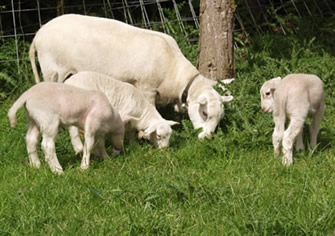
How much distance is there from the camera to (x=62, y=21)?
8.06 meters

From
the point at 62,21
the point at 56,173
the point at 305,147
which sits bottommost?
the point at 305,147

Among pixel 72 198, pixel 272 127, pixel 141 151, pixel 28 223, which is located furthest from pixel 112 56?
pixel 28 223

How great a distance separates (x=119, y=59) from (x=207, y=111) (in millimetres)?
1249

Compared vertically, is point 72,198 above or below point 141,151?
above

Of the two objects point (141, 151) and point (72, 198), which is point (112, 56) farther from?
point (72, 198)

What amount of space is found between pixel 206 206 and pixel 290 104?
4.92 ft

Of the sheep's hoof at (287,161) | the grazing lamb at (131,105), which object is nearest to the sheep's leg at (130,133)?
the grazing lamb at (131,105)

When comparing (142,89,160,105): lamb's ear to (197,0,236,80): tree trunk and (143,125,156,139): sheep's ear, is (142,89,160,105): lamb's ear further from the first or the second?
(197,0,236,80): tree trunk

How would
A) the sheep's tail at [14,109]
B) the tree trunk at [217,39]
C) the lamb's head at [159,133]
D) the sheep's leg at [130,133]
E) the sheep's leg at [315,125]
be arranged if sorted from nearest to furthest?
1. the sheep's tail at [14,109]
2. the sheep's leg at [315,125]
3. the lamb's head at [159,133]
4. the sheep's leg at [130,133]
5. the tree trunk at [217,39]

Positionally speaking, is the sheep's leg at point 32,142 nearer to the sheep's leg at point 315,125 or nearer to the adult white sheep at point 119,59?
the adult white sheep at point 119,59

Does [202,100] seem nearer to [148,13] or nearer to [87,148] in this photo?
[87,148]

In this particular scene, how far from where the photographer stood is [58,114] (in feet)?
20.1

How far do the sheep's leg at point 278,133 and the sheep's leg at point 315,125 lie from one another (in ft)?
1.33

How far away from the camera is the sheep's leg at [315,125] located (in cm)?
650
